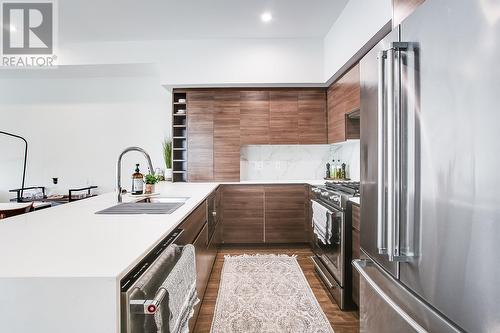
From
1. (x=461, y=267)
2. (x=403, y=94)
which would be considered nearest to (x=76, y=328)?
(x=461, y=267)

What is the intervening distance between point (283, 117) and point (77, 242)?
10.8ft

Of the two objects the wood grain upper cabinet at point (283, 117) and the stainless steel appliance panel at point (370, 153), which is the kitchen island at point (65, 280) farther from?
the wood grain upper cabinet at point (283, 117)

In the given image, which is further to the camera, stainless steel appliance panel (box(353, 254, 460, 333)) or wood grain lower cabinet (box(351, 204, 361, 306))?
wood grain lower cabinet (box(351, 204, 361, 306))

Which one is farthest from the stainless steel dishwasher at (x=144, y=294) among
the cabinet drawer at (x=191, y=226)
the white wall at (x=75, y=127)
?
the white wall at (x=75, y=127)

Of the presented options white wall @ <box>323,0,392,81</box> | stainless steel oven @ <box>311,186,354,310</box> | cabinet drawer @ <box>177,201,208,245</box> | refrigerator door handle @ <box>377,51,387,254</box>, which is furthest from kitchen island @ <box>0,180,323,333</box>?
white wall @ <box>323,0,392,81</box>

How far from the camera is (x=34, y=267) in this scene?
2.43 feet

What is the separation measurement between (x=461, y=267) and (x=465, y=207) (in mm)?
171

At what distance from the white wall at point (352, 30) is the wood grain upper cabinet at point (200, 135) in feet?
5.64

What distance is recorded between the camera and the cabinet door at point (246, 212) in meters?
3.65

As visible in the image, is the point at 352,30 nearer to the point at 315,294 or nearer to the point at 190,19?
the point at 190,19

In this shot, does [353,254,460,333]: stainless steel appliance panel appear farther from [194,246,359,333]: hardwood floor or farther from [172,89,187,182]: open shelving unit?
[172,89,187,182]: open shelving unit

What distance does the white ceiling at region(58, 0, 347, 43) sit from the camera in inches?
112

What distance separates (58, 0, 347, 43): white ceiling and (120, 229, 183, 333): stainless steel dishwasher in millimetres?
2760

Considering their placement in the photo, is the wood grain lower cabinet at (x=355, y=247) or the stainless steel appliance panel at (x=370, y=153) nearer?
the stainless steel appliance panel at (x=370, y=153)
